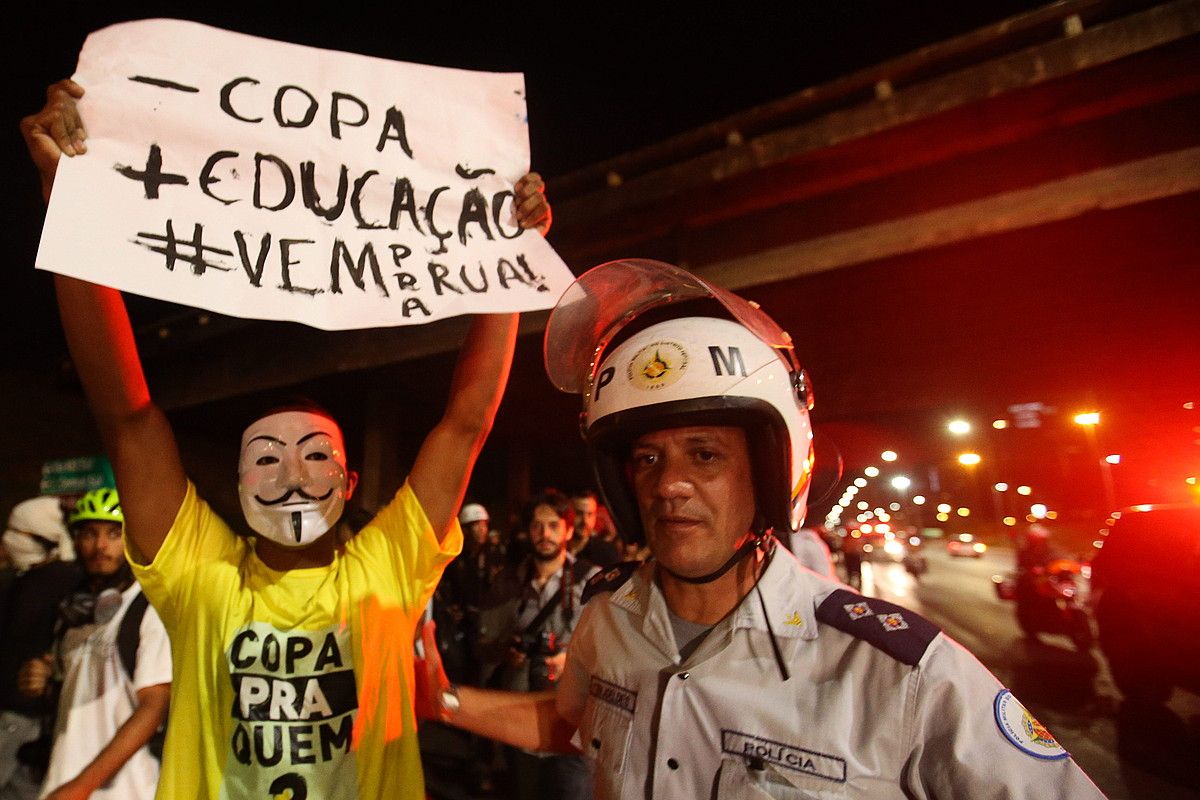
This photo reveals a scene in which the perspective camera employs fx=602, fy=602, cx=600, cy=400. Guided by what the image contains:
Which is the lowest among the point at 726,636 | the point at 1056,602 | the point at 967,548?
the point at 967,548

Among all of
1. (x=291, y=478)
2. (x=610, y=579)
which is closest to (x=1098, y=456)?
(x=610, y=579)

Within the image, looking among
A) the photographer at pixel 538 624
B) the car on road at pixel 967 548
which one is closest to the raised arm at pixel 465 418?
the photographer at pixel 538 624

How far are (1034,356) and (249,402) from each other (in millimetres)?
14374

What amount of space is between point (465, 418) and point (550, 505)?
3.23m

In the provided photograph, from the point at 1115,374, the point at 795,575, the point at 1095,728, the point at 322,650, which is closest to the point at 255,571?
the point at 322,650

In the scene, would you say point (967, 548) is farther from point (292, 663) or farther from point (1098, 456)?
Answer: point (292, 663)

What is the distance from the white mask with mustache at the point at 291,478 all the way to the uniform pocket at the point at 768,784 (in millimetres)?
1395

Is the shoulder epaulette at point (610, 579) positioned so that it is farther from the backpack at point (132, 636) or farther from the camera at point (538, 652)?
the camera at point (538, 652)

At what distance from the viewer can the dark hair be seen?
17.1ft

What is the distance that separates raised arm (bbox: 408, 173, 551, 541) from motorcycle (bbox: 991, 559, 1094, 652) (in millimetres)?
9872

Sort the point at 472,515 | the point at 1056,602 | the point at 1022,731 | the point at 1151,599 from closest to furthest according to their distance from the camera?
the point at 1022,731 → the point at 1151,599 → the point at 472,515 → the point at 1056,602

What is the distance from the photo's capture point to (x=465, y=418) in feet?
6.80

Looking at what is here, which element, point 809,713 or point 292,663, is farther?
point 292,663

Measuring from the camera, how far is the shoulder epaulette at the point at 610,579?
6.57 ft
